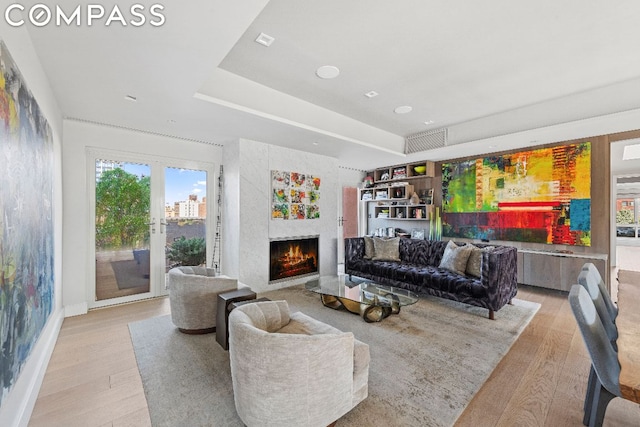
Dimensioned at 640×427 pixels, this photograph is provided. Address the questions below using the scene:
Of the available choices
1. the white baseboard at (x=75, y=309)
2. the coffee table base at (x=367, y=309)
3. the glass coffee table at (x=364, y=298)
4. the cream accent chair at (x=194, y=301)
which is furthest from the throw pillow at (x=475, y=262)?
the white baseboard at (x=75, y=309)

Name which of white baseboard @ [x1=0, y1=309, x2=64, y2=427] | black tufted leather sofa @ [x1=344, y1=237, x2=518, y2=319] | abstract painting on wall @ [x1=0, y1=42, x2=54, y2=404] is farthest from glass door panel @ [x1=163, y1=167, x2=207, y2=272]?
black tufted leather sofa @ [x1=344, y1=237, x2=518, y2=319]

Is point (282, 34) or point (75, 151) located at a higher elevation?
point (282, 34)

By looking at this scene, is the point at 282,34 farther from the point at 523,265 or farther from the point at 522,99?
the point at 523,265

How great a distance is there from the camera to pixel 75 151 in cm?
355

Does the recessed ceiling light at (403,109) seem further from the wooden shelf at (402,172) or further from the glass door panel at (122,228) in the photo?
the glass door panel at (122,228)

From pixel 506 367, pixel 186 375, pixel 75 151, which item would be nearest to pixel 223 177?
pixel 75 151

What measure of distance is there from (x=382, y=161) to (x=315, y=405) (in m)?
5.20

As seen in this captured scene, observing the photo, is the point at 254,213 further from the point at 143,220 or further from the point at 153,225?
the point at 143,220

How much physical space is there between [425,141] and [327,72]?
289cm

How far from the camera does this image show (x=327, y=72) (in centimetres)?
300

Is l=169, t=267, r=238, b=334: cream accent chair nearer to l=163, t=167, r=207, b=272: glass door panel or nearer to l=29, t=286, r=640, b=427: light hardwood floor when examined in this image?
l=29, t=286, r=640, b=427: light hardwood floor

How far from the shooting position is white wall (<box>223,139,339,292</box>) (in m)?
4.32

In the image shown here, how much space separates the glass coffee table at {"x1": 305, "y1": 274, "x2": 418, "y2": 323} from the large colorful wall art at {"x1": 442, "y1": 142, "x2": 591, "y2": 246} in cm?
275

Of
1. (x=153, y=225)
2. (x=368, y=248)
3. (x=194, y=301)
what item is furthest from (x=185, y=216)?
(x=368, y=248)
